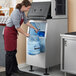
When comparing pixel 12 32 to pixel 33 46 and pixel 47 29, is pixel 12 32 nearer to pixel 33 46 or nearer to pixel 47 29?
pixel 33 46

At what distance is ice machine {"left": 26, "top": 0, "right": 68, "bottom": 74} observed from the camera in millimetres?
3971

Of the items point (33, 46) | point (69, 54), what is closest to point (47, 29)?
point (33, 46)

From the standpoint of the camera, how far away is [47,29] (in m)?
3.96

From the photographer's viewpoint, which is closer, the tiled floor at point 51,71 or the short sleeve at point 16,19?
the short sleeve at point 16,19

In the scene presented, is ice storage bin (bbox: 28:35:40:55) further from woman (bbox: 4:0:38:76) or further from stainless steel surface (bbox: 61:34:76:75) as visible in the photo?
stainless steel surface (bbox: 61:34:76:75)

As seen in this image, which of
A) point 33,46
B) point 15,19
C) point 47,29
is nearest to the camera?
point 15,19

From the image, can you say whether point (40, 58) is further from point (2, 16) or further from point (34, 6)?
point (2, 16)

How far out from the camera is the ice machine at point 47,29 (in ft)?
13.0

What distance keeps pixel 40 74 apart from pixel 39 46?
0.56 m

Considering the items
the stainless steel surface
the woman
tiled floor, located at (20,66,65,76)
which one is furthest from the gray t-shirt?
tiled floor, located at (20,66,65,76)

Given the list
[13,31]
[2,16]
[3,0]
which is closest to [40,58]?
[13,31]

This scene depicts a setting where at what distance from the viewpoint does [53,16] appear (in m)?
4.10

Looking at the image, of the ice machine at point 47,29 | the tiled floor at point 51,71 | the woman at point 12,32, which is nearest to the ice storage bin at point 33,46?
the ice machine at point 47,29

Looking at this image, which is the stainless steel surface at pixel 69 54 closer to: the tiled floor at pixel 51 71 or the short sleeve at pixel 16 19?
the tiled floor at pixel 51 71
